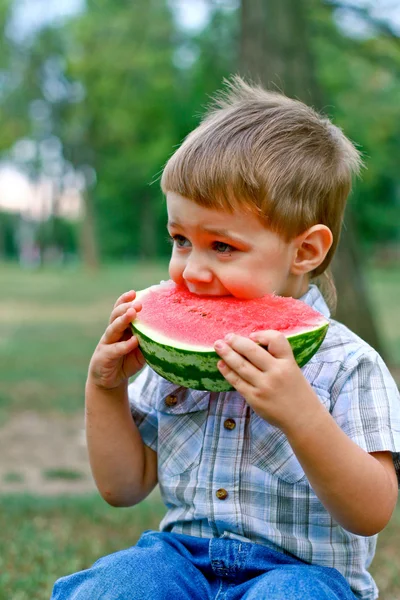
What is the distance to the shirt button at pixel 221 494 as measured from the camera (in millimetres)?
2131

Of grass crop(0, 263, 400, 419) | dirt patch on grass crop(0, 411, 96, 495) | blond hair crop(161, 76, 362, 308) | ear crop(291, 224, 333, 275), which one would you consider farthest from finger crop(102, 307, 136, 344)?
grass crop(0, 263, 400, 419)

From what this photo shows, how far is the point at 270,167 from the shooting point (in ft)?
6.96

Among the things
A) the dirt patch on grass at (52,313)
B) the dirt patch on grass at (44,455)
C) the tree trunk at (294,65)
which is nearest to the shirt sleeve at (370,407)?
the dirt patch on grass at (44,455)

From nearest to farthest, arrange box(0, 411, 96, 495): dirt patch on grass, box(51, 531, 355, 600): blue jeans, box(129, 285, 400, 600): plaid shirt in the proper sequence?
1. box(51, 531, 355, 600): blue jeans
2. box(129, 285, 400, 600): plaid shirt
3. box(0, 411, 96, 495): dirt patch on grass

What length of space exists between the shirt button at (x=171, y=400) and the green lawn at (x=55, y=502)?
122cm

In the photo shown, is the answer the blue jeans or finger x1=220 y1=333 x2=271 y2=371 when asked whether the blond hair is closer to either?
finger x1=220 y1=333 x2=271 y2=371

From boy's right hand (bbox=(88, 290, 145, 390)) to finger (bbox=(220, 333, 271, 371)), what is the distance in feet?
1.42

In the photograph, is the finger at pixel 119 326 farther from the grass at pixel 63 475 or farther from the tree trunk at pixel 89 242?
the tree trunk at pixel 89 242

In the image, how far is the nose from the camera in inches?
83.9

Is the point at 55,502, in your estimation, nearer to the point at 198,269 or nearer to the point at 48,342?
the point at 198,269

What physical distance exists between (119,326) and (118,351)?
0.07 metres

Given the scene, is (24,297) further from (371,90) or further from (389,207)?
(389,207)

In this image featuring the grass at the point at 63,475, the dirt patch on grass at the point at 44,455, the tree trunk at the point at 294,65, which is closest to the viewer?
the dirt patch on grass at the point at 44,455

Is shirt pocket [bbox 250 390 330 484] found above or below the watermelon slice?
below
